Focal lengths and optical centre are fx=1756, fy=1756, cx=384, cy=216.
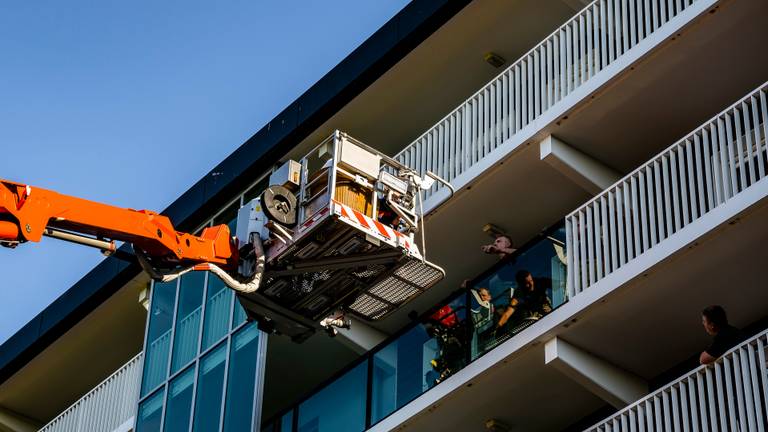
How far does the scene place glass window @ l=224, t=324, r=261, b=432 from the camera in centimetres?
2488

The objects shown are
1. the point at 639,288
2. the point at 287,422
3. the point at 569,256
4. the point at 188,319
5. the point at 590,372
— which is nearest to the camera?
the point at 639,288

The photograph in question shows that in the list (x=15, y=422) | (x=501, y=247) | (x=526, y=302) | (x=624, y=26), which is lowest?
(x=526, y=302)

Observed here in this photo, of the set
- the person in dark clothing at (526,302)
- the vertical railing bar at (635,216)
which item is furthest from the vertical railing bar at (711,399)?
the person in dark clothing at (526,302)

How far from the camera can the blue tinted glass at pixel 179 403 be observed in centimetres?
2600

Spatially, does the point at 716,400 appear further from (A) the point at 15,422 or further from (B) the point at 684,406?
(A) the point at 15,422

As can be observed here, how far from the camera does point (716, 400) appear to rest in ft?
62.6

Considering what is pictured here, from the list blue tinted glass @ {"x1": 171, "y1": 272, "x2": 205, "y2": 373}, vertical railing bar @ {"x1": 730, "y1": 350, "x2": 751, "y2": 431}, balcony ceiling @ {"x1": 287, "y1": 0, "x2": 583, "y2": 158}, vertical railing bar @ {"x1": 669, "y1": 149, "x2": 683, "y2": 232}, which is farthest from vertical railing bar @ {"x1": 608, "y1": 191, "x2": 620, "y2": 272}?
blue tinted glass @ {"x1": 171, "y1": 272, "x2": 205, "y2": 373}

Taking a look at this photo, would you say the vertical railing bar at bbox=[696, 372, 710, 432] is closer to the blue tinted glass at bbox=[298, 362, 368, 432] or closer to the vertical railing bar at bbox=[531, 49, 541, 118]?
the blue tinted glass at bbox=[298, 362, 368, 432]

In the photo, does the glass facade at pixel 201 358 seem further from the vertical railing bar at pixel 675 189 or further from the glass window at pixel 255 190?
the vertical railing bar at pixel 675 189

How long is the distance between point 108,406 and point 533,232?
28.2ft

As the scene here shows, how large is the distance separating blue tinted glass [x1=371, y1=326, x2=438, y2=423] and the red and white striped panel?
67.0 inches

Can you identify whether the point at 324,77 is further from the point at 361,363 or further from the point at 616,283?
the point at 616,283

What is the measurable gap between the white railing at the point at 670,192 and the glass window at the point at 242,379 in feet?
19.1

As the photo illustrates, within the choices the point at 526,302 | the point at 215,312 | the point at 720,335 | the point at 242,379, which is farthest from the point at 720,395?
the point at 215,312
